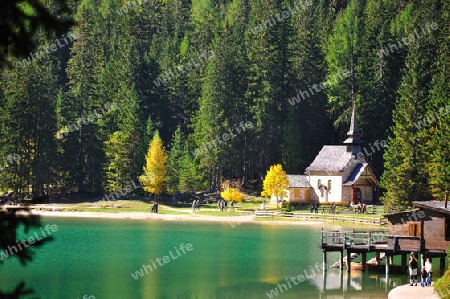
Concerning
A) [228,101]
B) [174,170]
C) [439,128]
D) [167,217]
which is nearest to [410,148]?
[439,128]

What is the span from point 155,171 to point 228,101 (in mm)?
14299

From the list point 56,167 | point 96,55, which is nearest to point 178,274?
point 56,167

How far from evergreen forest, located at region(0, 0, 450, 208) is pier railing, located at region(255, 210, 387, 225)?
8089mm

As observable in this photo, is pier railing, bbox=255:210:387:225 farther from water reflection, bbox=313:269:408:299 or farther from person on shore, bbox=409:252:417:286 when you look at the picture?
person on shore, bbox=409:252:417:286

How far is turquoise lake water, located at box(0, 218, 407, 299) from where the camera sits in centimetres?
3634

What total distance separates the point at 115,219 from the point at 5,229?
73.3 meters

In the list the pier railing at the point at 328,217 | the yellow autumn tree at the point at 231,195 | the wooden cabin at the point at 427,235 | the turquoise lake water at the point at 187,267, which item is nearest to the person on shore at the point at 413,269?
the turquoise lake water at the point at 187,267

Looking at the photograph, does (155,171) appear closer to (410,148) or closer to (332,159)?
(332,159)

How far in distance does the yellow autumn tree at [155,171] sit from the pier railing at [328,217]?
13.8 meters

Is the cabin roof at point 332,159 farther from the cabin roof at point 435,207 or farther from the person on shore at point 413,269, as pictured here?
the person on shore at point 413,269

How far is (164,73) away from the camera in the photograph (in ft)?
361

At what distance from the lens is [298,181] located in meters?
86.1

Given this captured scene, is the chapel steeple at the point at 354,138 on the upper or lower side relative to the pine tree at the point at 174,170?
upper

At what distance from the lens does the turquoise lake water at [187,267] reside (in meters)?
36.3
